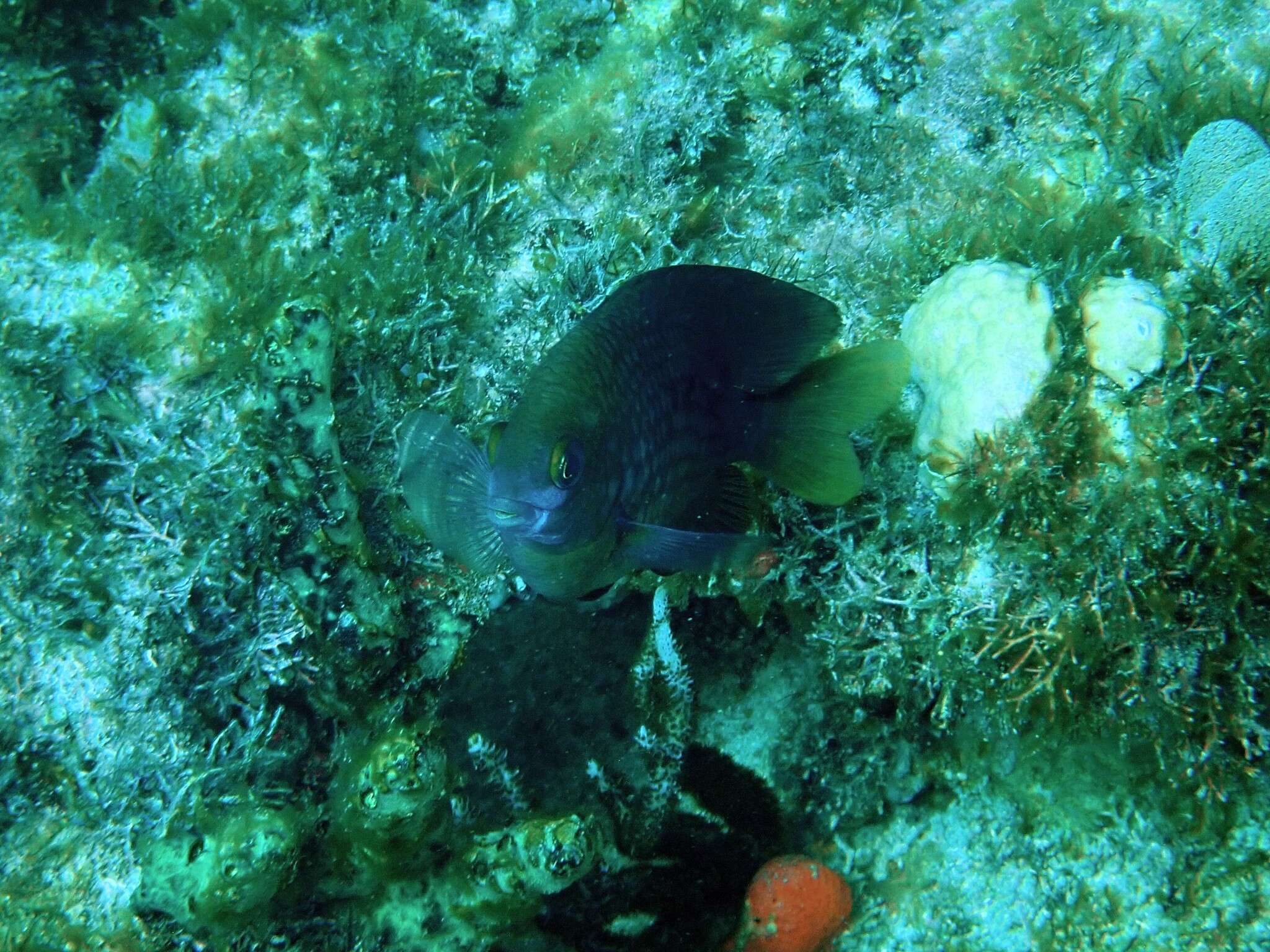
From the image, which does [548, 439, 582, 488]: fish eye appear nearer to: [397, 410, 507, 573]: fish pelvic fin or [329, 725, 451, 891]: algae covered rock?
[397, 410, 507, 573]: fish pelvic fin

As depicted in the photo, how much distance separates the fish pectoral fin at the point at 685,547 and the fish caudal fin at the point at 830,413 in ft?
1.23

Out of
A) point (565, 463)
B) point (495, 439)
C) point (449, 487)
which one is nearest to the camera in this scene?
point (565, 463)

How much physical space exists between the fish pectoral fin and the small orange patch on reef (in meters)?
1.81

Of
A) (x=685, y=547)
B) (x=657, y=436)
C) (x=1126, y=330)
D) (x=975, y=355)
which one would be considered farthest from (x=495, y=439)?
(x=1126, y=330)

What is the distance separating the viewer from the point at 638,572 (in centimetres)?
318

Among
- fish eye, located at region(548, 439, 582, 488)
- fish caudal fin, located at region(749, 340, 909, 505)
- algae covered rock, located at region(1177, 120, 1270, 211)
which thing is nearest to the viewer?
fish eye, located at region(548, 439, 582, 488)

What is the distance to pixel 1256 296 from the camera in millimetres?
2227

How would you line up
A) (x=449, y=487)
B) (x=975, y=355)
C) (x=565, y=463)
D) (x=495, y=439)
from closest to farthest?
(x=565, y=463), (x=495, y=439), (x=449, y=487), (x=975, y=355)

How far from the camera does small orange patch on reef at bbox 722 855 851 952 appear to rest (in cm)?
311

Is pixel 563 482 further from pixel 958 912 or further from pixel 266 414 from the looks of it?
pixel 958 912

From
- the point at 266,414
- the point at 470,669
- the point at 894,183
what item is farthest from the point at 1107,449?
the point at 266,414

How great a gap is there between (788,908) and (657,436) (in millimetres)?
2297

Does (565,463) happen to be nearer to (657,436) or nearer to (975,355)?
(657,436)

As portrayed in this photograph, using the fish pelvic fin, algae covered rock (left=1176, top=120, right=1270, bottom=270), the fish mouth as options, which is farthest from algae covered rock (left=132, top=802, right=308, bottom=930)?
algae covered rock (left=1176, top=120, right=1270, bottom=270)
